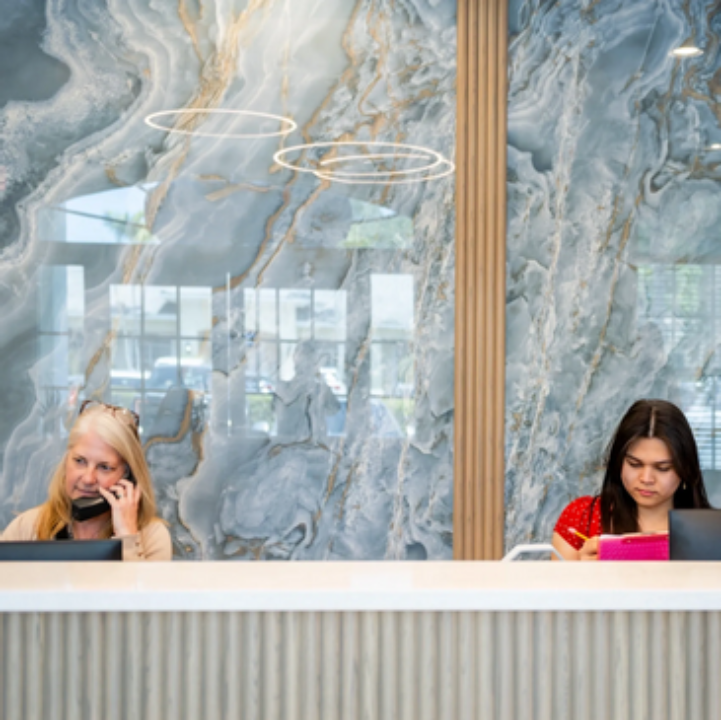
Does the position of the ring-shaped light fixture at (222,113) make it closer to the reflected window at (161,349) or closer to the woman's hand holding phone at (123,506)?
the reflected window at (161,349)

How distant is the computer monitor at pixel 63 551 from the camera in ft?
4.65

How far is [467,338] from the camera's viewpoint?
140 inches

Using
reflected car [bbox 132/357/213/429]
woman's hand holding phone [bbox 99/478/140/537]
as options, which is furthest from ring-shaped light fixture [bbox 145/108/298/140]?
woman's hand holding phone [bbox 99/478/140/537]

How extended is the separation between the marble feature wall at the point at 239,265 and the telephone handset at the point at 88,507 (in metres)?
0.71

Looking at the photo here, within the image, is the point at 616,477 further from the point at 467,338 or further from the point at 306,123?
the point at 306,123

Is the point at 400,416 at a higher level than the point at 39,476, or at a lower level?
higher

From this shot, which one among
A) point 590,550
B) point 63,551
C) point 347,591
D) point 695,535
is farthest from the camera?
point 590,550

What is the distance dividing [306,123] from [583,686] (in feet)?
9.04

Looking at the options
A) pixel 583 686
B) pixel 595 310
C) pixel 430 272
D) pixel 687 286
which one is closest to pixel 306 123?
pixel 430 272

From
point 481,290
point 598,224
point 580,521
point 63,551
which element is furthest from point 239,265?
point 63,551

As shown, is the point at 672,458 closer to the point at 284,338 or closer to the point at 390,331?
the point at 390,331

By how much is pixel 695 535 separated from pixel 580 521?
4.78 ft

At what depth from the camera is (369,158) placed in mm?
3537

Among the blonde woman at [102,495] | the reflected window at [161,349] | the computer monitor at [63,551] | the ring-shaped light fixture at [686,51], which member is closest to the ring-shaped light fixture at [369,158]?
the reflected window at [161,349]
